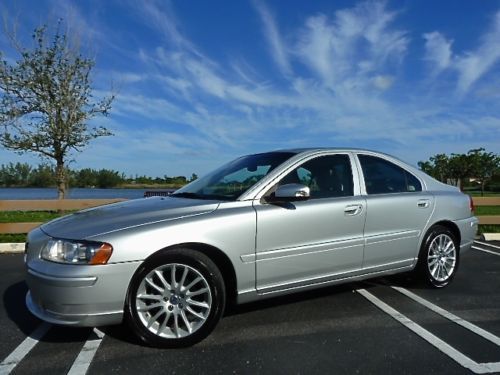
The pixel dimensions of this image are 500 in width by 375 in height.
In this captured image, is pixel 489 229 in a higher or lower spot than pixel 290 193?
lower

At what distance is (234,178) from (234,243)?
967mm

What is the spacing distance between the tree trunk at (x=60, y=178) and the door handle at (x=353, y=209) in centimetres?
1229

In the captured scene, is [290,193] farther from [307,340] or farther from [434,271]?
[434,271]

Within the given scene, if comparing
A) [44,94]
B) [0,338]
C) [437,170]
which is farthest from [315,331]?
[437,170]

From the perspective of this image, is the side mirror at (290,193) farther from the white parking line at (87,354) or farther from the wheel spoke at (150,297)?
the white parking line at (87,354)

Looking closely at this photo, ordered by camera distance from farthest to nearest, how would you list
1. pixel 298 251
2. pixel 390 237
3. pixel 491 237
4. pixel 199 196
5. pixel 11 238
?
pixel 491 237 → pixel 11 238 → pixel 390 237 → pixel 199 196 → pixel 298 251

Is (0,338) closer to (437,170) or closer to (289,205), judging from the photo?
(289,205)

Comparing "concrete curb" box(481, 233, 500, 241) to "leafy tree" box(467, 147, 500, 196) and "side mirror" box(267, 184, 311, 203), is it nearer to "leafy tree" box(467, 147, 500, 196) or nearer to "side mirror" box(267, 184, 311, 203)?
"side mirror" box(267, 184, 311, 203)

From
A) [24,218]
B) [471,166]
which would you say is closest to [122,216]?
[24,218]

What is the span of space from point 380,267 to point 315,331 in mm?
1200

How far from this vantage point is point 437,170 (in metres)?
59.8

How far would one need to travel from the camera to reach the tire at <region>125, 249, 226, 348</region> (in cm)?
334

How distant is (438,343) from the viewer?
347 cm

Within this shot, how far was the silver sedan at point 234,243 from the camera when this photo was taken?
321 centimetres
